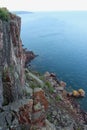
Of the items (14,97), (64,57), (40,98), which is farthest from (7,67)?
(64,57)

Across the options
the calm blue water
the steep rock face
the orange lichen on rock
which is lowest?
the calm blue water

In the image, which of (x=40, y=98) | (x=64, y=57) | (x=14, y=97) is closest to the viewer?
(x=14, y=97)

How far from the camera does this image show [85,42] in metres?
160

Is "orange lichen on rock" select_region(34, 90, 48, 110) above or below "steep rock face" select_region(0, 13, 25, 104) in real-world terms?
below

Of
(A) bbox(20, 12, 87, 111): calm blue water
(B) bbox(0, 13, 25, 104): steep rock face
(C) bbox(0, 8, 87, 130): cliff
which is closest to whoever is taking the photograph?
(C) bbox(0, 8, 87, 130): cliff

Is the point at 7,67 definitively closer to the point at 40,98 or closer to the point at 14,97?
the point at 14,97

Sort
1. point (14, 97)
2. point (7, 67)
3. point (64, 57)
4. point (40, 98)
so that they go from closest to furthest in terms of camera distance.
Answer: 1. point (14, 97)
2. point (7, 67)
3. point (40, 98)
4. point (64, 57)

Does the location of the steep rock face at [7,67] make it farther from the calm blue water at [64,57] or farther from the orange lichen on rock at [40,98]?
the calm blue water at [64,57]

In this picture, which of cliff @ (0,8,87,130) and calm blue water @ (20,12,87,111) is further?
calm blue water @ (20,12,87,111)

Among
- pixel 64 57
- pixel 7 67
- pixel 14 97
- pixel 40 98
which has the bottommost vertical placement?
pixel 64 57

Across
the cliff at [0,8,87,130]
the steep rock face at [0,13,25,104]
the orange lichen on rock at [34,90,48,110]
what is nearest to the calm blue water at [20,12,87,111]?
the orange lichen on rock at [34,90,48,110]

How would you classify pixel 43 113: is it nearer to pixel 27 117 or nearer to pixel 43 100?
pixel 43 100

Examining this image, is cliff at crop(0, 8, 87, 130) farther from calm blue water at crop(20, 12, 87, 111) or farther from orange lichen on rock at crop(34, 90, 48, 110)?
calm blue water at crop(20, 12, 87, 111)

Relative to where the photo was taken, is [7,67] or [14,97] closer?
[14,97]
